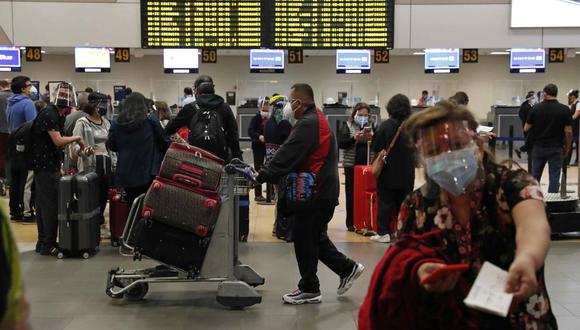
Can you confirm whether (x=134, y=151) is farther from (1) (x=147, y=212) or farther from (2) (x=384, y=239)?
(2) (x=384, y=239)

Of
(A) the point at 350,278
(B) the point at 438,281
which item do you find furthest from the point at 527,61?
(B) the point at 438,281

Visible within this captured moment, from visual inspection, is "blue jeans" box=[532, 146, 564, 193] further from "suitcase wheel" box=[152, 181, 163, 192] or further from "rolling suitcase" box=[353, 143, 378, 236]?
"suitcase wheel" box=[152, 181, 163, 192]

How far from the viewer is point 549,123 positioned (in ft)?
30.8

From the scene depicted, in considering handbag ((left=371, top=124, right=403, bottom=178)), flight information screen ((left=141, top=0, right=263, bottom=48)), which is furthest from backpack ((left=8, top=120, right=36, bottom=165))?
handbag ((left=371, top=124, right=403, bottom=178))

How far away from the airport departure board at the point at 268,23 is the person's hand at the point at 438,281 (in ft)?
28.9

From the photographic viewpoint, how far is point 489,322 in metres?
2.14

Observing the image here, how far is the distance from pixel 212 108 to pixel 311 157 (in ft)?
6.02

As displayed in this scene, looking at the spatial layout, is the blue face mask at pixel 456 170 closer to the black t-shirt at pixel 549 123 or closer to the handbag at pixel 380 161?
the handbag at pixel 380 161

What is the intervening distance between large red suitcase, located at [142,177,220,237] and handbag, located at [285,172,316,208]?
0.56 meters

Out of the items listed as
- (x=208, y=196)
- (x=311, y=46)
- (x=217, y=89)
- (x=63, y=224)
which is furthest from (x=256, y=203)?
(x=217, y=89)

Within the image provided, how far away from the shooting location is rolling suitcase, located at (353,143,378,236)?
26.1 feet

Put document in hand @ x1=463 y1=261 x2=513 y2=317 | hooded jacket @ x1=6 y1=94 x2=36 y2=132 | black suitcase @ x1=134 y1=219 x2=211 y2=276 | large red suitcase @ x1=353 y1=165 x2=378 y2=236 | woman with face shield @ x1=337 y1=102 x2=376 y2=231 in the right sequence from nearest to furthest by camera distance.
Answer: document in hand @ x1=463 y1=261 x2=513 y2=317 → black suitcase @ x1=134 y1=219 x2=211 y2=276 → large red suitcase @ x1=353 y1=165 x2=378 y2=236 → woman with face shield @ x1=337 y1=102 x2=376 y2=231 → hooded jacket @ x1=6 y1=94 x2=36 y2=132

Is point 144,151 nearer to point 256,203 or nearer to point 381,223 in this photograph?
point 381,223

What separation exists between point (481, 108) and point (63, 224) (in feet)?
59.8
